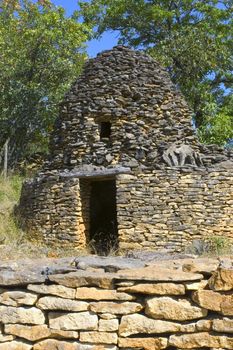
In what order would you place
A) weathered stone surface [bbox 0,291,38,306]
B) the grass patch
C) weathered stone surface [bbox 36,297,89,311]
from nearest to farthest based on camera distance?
weathered stone surface [bbox 36,297,89,311]
weathered stone surface [bbox 0,291,38,306]
the grass patch

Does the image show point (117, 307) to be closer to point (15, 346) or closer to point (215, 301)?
point (215, 301)

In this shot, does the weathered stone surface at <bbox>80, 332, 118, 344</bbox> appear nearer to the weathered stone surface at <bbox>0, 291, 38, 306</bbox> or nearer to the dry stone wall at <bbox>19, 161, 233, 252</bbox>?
the weathered stone surface at <bbox>0, 291, 38, 306</bbox>

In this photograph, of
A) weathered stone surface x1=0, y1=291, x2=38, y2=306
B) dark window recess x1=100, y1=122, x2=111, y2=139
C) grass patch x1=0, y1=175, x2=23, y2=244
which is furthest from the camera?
dark window recess x1=100, y1=122, x2=111, y2=139

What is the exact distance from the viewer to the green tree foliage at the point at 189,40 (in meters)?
17.8

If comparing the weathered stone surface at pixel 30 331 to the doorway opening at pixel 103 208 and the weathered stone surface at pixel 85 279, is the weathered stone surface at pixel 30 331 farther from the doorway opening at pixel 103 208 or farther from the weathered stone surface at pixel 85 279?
the doorway opening at pixel 103 208

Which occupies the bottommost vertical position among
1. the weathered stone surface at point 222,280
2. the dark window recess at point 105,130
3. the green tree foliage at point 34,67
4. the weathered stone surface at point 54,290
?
the weathered stone surface at point 54,290

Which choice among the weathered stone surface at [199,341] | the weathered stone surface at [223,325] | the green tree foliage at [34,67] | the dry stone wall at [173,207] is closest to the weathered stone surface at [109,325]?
the weathered stone surface at [199,341]

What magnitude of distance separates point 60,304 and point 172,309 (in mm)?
802

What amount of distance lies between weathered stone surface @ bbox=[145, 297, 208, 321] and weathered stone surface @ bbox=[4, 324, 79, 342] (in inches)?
23.0

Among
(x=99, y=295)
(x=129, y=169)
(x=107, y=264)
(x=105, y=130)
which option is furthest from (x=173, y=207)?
(x=99, y=295)

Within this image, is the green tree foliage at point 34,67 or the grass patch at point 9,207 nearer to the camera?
the grass patch at point 9,207

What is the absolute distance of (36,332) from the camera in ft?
11.1

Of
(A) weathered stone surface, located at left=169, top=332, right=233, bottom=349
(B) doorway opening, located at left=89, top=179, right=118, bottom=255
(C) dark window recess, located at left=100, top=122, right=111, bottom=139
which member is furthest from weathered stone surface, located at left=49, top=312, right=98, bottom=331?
(B) doorway opening, located at left=89, top=179, right=118, bottom=255

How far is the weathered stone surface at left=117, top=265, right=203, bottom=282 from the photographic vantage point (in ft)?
10.5
